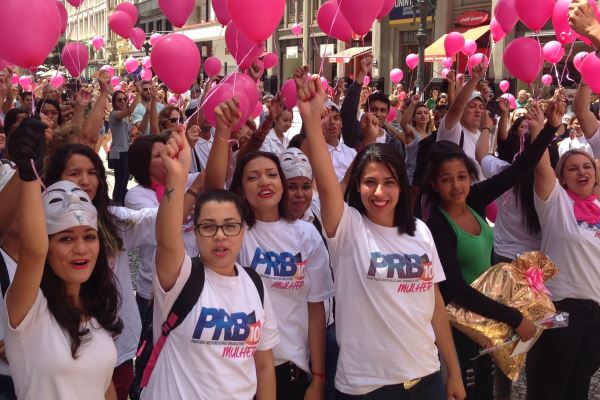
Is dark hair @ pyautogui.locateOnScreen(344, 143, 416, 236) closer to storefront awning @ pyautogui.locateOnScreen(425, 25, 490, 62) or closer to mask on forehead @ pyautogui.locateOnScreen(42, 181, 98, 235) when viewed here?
mask on forehead @ pyautogui.locateOnScreen(42, 181, 98, 235)

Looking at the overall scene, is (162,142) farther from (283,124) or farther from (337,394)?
(283,124)

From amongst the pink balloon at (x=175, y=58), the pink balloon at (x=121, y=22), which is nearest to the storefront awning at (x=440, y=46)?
the pink balloon at (x=121, y=22)

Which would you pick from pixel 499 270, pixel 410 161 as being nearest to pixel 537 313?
pixel 499 270

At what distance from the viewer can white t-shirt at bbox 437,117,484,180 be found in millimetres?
4703

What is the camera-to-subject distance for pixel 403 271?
7.93ft

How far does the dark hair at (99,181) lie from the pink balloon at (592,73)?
316 centimetres

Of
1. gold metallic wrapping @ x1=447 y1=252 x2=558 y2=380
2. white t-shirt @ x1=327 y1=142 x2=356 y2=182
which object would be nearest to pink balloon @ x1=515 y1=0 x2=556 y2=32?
white t-shirt @ x1=327 y1=142 x2=356 y2=182

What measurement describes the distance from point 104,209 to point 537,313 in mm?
1989

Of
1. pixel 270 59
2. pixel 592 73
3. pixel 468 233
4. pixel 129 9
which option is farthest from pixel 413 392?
pixel 129 9

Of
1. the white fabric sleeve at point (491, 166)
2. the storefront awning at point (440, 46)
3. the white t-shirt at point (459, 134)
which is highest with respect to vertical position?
the storefront awning at point (440, 46)

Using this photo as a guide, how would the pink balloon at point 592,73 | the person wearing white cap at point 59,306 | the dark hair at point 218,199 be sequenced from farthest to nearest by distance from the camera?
the pink balloon at point 592,73 < the dark hair at point 218,199 < the person wearing white cap at point 59,306

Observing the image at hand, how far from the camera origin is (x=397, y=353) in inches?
93.5

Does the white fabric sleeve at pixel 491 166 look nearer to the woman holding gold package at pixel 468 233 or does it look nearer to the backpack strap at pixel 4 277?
the woman holding gold package at pixel 468 233

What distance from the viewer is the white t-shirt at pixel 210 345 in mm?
2070
